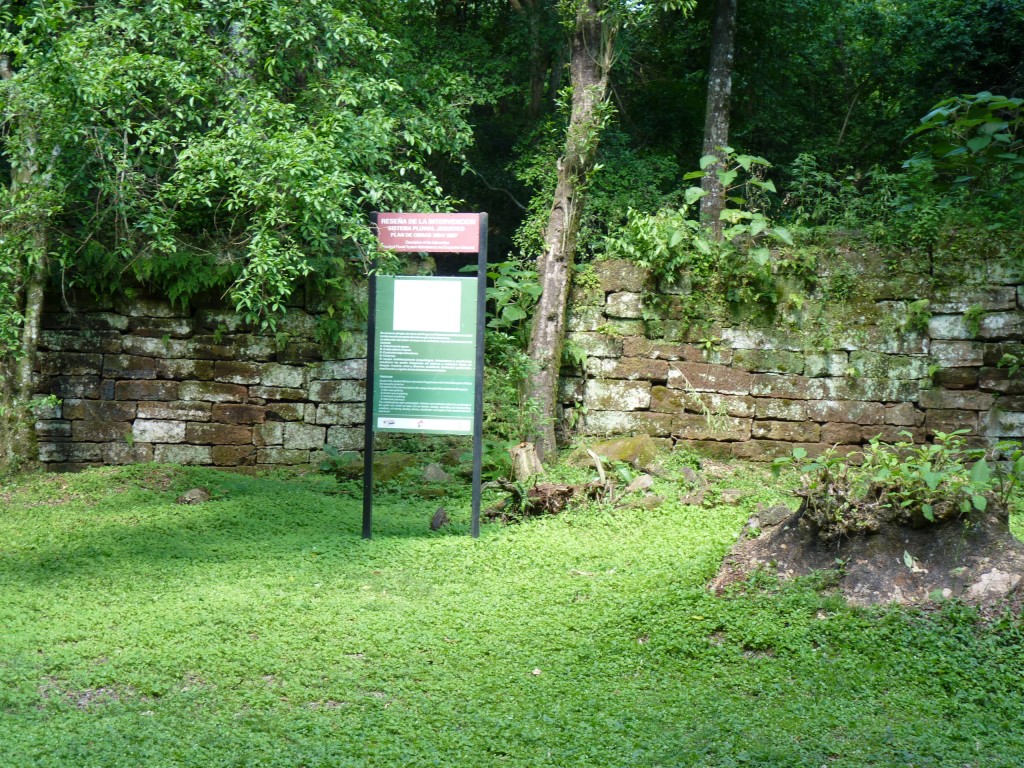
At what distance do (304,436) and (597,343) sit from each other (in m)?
2.69

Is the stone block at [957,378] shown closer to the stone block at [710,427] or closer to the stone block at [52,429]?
the stone block at [710,427]

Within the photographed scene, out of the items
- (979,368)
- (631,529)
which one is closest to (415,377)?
(631,529)

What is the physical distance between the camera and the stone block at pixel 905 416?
754 cm

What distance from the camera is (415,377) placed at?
5.72m

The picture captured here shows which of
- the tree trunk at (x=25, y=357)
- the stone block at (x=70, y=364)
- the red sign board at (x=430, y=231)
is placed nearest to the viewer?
the red sign board at (x=430, y=231)

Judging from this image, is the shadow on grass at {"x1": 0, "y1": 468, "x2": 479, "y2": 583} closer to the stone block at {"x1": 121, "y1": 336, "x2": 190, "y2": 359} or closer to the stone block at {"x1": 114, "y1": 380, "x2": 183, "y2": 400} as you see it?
the stone block at {"x1": 114, "y1": 380, "x2": 183, "y2": 400}

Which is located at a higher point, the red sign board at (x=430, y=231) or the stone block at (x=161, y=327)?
the red sign board at (x=430, y=231)

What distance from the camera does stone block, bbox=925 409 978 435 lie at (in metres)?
7.46

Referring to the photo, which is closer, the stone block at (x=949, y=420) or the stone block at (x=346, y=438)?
the stone block at (x=949, y=420)

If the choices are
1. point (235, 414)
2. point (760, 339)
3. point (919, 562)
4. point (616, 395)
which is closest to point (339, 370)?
point (235, 414)

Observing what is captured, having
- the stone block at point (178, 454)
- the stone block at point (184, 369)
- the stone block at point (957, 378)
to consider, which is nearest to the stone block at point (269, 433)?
the stone block at point (178, 454)

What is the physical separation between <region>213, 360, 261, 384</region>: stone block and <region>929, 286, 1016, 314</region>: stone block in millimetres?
5794

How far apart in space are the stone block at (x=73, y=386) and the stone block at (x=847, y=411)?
611cm

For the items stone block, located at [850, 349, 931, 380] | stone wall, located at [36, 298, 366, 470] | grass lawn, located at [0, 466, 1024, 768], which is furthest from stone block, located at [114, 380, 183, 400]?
stone block, located at [850, 349, 931, 380]
